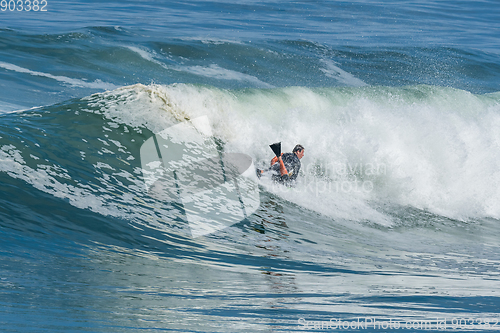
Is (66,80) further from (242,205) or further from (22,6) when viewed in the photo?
(22,6)

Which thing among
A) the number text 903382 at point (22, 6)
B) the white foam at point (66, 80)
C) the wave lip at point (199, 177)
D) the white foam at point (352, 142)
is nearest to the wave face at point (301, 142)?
the white foam at point (352, 142)

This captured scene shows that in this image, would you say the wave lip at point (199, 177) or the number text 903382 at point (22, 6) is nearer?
the wave lip at point (199, 177)

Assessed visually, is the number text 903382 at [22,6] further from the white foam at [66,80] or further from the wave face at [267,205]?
the wave face at [267,205]

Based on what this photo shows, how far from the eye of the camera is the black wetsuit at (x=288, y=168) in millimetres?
8266

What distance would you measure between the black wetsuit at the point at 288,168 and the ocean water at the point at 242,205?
0.21 meters

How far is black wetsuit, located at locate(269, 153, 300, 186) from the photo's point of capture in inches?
325

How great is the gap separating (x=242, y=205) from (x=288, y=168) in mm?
1088

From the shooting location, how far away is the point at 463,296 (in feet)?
15.7

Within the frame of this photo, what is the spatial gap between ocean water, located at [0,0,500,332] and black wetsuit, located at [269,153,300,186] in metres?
0.21

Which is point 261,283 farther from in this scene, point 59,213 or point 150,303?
point 59,213

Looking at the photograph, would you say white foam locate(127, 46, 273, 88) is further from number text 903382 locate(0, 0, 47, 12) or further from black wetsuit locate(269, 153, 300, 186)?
number text 903382 locate(0, 0, 47, 12)

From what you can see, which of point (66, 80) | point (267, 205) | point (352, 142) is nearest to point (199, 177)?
point (267, 205)

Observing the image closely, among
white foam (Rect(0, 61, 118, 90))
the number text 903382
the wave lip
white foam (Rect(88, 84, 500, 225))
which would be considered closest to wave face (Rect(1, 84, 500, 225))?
white foam (Rect(88, 84, 500, 225))

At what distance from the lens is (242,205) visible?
7.69 m
